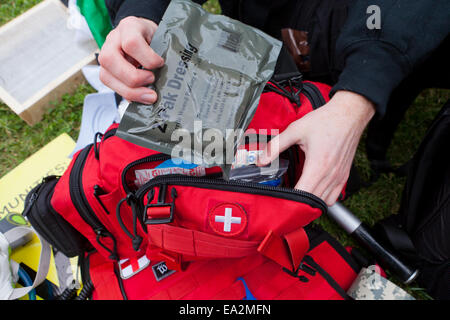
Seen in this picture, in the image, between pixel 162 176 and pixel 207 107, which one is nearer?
pixel 207 107

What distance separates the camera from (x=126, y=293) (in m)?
0.99

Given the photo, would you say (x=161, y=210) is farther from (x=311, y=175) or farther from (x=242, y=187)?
(x=311, y=175)

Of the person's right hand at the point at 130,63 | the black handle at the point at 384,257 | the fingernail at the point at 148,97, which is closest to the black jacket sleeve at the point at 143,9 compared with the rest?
the person's right hand at the point at 130,63

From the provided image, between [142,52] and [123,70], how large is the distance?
0.19ft

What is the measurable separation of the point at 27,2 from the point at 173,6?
163cm

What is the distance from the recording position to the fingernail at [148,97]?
647mm

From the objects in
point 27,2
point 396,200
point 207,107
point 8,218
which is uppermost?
point 207,107

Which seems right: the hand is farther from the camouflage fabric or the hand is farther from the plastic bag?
the camouflage fabric

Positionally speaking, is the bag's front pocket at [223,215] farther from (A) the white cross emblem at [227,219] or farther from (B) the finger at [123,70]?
(B) the finger at [123,70]

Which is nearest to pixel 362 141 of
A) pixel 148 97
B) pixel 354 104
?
pixel 354 104

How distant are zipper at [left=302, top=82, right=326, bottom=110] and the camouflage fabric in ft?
1.99

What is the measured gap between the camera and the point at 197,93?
668 mm
